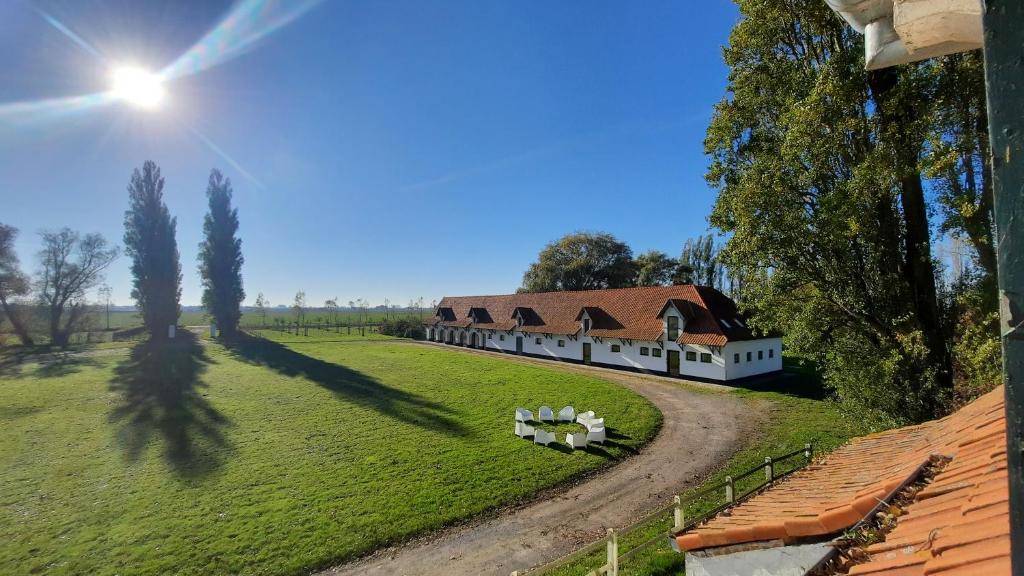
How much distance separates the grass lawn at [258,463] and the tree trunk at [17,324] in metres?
24.5

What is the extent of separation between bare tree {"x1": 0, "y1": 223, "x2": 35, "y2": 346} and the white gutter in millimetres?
65417

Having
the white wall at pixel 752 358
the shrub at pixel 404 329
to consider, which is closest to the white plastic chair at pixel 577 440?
the white wall at pixel 752 358

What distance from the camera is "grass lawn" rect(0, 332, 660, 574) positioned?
388 inches

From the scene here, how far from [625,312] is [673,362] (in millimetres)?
6667

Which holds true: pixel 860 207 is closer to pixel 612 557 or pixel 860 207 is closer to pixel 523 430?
pixel 612 557

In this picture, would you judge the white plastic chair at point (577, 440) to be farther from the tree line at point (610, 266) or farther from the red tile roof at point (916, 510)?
the tree line at point (610, 266)

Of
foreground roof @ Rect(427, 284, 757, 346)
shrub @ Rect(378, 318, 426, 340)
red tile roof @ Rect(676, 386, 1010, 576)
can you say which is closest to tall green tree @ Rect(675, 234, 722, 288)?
foreground roof @ Rect(427, 284, 757, 346)

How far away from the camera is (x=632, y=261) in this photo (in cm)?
5875

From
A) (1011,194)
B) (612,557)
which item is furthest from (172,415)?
(1011,194)

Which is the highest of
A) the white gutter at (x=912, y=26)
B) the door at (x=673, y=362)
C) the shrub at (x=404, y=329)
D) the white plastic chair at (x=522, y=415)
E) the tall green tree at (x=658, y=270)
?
the tall green tree at (x=658, y=270)

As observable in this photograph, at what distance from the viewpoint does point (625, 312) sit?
117 ft

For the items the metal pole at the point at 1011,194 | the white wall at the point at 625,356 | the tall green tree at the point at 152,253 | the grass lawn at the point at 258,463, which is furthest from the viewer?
the tall green tree at the point at 152,253

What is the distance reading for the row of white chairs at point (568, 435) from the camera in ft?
50.6

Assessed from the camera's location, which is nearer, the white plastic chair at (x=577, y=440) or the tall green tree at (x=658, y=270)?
the white plastic chair at (x=577, y=440)
